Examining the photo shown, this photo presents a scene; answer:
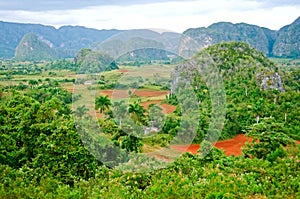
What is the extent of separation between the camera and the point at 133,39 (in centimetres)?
735

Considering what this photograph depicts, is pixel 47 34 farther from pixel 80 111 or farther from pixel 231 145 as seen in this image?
pixel 80 111

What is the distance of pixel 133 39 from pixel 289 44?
305 feet

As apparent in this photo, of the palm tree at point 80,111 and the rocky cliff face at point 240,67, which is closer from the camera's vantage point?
the palm tree at point 80,111

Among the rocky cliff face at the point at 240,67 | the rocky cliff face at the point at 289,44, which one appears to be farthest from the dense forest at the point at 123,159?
the rocky cliff face at the point at 289,44

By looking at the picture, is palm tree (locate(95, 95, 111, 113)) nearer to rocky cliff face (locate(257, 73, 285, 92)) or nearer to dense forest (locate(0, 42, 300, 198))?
dense forest (locate(0, 42, 300, 198))

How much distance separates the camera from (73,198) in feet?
18.5

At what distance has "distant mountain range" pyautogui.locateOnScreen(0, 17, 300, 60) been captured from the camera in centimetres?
747

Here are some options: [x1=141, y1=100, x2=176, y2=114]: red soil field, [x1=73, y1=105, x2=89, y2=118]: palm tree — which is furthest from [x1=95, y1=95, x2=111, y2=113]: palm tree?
[x1=73, y1=105, x2=89, y2=118]: palm tree

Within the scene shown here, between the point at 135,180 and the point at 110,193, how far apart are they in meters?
1.71

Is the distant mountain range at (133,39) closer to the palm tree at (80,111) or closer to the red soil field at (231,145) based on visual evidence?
the palm tree at (80,111)

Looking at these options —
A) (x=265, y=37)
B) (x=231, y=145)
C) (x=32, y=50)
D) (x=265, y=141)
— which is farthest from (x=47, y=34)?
(x=265, y=141)

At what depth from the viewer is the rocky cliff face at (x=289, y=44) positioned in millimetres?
89125

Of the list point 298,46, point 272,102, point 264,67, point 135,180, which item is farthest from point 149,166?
point 298,46

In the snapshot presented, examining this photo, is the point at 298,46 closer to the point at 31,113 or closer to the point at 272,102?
the point at 272,102
